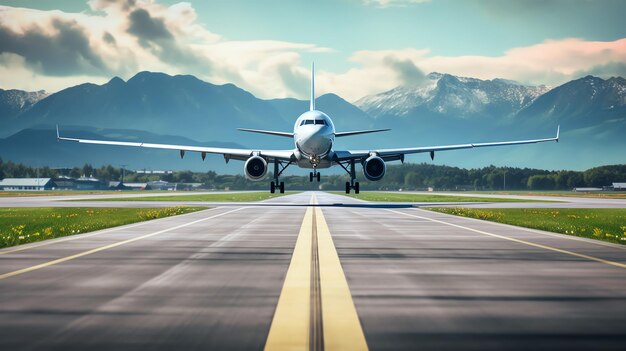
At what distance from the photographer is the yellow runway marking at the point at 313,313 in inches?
226

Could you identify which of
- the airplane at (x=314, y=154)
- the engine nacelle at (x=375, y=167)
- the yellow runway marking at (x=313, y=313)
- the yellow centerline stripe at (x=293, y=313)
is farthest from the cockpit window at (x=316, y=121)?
the yellow centerline stripe at (x=293, y=313)

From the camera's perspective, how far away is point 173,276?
10.0m

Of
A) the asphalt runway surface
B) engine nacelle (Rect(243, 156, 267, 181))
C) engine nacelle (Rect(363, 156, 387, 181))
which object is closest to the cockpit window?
engine nacelle (Rect(243, 156, 267, 181))

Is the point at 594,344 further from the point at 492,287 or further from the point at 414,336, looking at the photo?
the point at 492,287

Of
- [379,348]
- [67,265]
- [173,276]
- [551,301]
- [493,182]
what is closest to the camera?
[379,348]

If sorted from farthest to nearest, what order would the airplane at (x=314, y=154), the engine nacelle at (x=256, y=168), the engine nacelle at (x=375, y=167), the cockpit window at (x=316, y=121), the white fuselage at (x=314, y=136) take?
1. the engine nacelle at (x=375, y=167)
2. the engine nacelle at (x=256, y=168)
3. the cockpit window at (x=316, y=121)
4. the airplane at (x=314, y=154)
5. the white fuselage at (x=314, y=136)

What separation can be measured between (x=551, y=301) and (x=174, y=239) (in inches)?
446

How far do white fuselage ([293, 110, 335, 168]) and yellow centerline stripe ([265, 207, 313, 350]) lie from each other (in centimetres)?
2802

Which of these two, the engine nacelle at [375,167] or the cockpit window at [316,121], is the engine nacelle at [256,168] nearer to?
the cockpit window at [316,121]

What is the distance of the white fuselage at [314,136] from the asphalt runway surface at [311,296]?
2455cm

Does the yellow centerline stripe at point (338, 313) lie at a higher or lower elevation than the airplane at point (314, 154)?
lower

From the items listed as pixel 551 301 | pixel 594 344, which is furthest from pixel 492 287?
pixel 594 344

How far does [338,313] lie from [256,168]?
3616 centimetres

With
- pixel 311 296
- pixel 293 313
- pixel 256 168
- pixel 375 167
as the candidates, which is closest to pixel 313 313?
pixel 293 313
